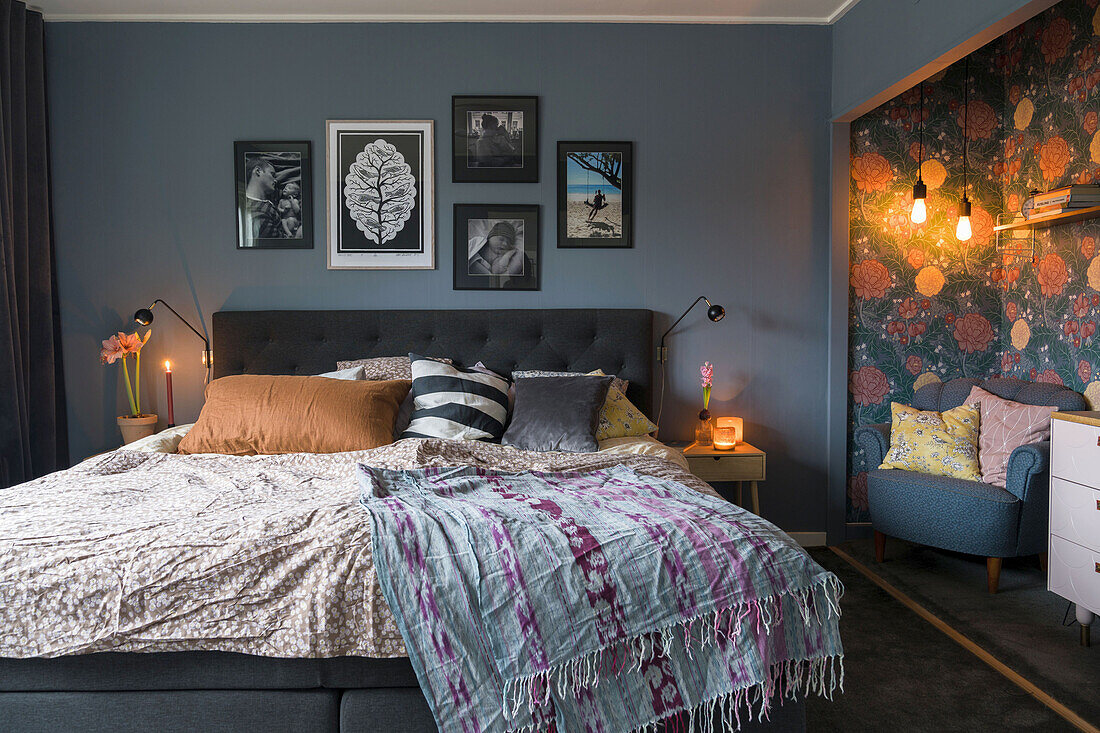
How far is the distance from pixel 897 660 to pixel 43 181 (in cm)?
434

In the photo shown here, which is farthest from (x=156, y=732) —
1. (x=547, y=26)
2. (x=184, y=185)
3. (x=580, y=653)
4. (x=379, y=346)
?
(x=547, y=26)

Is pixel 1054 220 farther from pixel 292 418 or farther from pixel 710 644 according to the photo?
pixel 292 418

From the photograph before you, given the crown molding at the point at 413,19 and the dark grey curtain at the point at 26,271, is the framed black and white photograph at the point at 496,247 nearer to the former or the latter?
the crown molding at the point at 413,19

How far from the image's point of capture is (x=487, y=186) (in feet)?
12.1

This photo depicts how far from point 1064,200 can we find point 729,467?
1.92m

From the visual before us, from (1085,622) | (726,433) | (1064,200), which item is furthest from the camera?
(726,433)

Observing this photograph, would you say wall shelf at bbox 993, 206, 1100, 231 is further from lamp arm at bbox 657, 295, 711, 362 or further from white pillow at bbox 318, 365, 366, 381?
white pillow at bbox 318, 365, 366, 381

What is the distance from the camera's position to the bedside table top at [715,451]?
338 centimetres

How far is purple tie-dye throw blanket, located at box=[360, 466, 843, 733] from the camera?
4.93 feet

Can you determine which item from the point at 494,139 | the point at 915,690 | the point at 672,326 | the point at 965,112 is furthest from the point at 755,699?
the point at 965,112

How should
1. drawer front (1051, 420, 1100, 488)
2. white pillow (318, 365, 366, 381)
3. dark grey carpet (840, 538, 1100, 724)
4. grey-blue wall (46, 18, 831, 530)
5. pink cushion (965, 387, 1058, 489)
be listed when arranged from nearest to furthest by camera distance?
1. dark grey carpet (840, 538, 1100, 724)
2. drawer front (1051, 420, 1100, 488)
3. pink cushion (965, 387, 1058, 489)
4. white pillow (318, 365, 366, 381)
5. grey-blue wall (46, 18, 831, 530)

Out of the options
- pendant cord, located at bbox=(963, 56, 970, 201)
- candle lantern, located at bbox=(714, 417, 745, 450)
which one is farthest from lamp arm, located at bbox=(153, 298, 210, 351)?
pendant cord, located at bbox=(963, 56, 970, 201)

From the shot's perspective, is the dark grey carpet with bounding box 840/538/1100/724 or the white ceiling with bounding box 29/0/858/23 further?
the white ceiling with bounding box 29/0/858/23

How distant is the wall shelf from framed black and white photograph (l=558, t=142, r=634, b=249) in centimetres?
194
